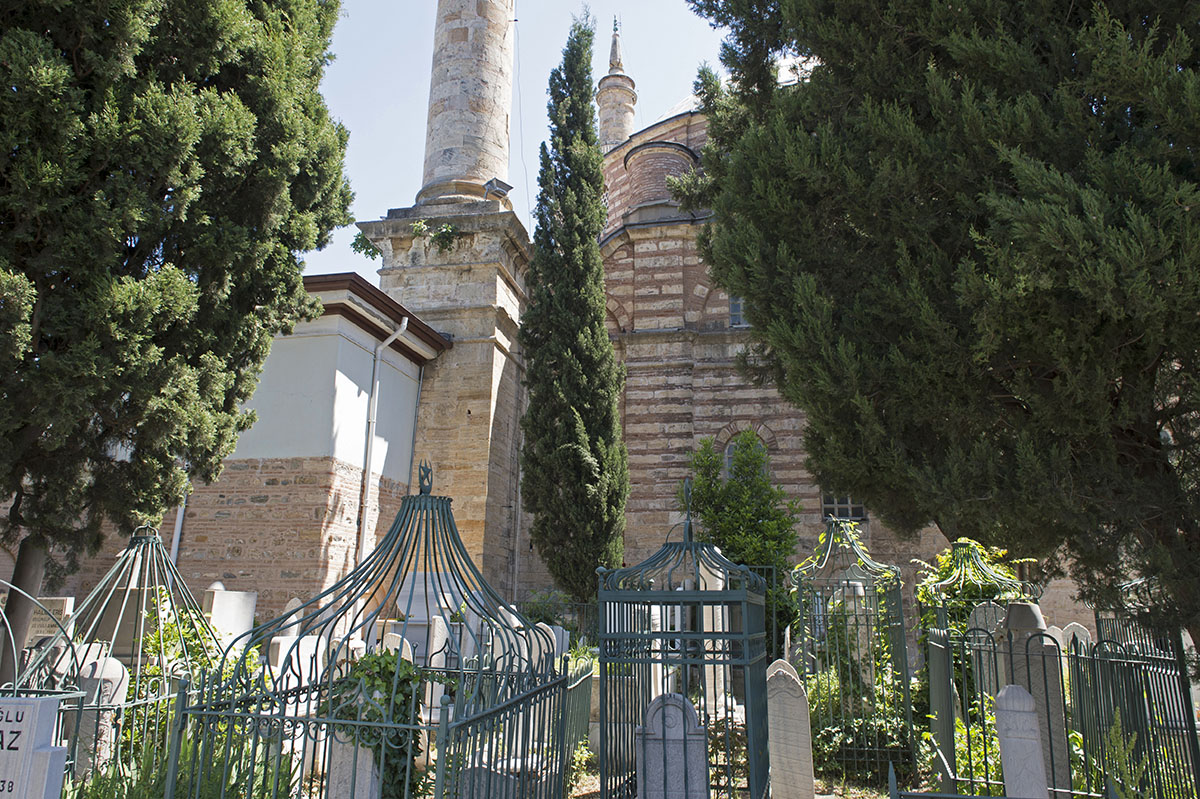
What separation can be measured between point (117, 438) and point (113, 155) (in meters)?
2.19

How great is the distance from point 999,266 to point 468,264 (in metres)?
9.39

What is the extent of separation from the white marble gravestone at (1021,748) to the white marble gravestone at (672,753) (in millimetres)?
1624

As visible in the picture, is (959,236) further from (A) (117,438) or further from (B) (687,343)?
(B) (687,343)

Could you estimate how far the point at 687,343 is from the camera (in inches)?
634

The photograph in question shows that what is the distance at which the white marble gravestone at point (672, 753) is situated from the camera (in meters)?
4.55

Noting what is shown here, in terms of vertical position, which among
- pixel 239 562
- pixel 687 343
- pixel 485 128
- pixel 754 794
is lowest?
pixel 754 794

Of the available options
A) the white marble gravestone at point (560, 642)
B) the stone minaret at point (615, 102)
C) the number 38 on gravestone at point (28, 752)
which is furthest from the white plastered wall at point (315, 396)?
the stone minaret at point (615, 102)

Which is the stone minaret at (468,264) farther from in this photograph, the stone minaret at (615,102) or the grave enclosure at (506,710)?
the stone minaret at (615,102)

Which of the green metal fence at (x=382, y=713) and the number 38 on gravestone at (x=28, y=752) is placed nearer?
the number 38 on gravestone at (x=28, y=752)

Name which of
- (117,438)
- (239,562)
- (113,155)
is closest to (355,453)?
(239,562)

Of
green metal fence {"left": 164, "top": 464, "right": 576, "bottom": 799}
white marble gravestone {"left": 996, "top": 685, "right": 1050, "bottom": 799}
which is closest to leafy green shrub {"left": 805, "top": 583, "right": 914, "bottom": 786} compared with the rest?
white marble gravestone {"left": 996, "top": 685, "right": 1050, "bottom": 799}

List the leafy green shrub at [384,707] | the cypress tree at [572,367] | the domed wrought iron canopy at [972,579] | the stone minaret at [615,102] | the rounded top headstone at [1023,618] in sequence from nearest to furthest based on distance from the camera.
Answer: the leafy green shrub at [384,707] → the rounded top headstone at [1023,618] → the domed wrought iron canopy at [972,579] → the cypress tree at [572,367] → the stone minaret at [615,102]

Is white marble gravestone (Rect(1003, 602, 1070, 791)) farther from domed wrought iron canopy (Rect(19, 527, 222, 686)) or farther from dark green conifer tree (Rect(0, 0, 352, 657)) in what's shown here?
dark green conifer tree (Rect(0, 0, 352, 657))

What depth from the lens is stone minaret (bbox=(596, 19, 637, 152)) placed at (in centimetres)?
2680
